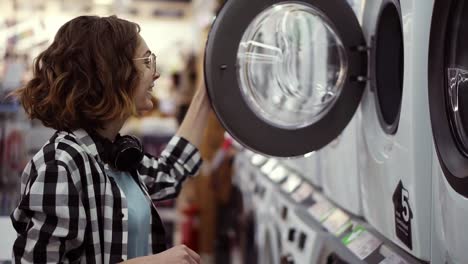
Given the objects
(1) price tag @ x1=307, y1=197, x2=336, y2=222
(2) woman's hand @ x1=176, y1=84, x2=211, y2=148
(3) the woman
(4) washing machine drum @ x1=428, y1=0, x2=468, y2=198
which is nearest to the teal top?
(3) the woman

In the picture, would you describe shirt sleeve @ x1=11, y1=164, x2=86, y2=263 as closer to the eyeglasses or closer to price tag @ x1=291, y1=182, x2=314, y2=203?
the eyeglasses

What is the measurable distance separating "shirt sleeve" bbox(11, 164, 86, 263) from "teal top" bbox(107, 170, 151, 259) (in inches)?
6.8

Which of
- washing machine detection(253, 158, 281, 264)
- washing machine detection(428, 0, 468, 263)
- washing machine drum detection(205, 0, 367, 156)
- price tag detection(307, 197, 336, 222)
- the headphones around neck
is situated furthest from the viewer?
washing machine detection(253, 158, 281, 264)

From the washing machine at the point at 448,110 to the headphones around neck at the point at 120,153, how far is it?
66 cm

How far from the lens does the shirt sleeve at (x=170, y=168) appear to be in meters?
1.65

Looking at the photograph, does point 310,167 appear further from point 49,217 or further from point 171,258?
point 49,217

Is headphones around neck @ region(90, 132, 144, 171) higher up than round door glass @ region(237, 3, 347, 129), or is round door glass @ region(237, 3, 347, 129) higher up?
round door glass @ region(237, 3, 347, 129)

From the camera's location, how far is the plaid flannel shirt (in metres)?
1.16

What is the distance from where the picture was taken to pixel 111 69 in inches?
52.3

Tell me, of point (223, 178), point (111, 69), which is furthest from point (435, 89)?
point (223, 178)

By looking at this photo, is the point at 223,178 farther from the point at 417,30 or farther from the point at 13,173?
the point at 417,30

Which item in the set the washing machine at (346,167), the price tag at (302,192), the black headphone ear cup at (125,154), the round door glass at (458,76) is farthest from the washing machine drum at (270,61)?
the price tag at (302,192)

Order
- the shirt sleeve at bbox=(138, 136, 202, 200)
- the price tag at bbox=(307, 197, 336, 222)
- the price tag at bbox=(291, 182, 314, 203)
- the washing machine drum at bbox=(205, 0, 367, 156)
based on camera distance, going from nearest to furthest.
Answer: the washing machine drum at bbox=(205, 0, 367, 156) < the shirt sleeve at bbox=(138, 136, 202, 200) < the price tag at bbox=(307, 197, 336, 222) < the price tag at bbox=(291, 182, 314, 203)

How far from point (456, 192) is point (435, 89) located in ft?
0.77
